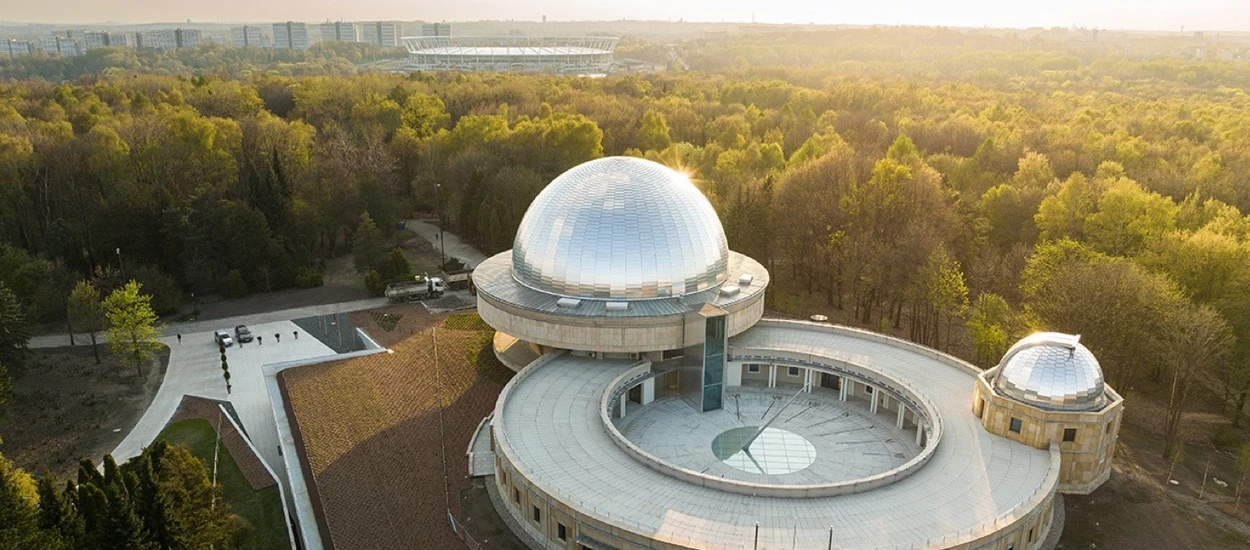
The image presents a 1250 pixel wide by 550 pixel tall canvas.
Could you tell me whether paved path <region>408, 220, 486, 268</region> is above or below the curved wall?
below

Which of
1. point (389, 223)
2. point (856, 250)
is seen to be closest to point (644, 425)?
point (856, 250)

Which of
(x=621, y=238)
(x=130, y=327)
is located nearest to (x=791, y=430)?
(x=621, y=238)

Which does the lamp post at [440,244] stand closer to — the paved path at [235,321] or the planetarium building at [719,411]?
the paved path at [235,321]

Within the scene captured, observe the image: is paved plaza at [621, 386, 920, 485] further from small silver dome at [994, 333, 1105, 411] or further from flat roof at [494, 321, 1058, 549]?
small silver dome at [994, 333, 1105, 411]

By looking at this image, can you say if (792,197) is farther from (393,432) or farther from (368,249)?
(393,432)

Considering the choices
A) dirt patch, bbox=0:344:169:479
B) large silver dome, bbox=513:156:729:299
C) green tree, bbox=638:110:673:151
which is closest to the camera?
dirt patch, bbox=0:344:169:479

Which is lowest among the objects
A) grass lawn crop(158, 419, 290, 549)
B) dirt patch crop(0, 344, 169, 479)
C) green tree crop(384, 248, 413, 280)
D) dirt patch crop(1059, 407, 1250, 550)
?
dirt patch crop(0, 344, 169, 479)

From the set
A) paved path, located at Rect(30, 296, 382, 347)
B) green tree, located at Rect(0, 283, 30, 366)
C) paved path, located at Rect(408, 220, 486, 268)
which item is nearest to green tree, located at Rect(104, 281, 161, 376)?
paved path, located at Rect(30, 296, 382, 347)
